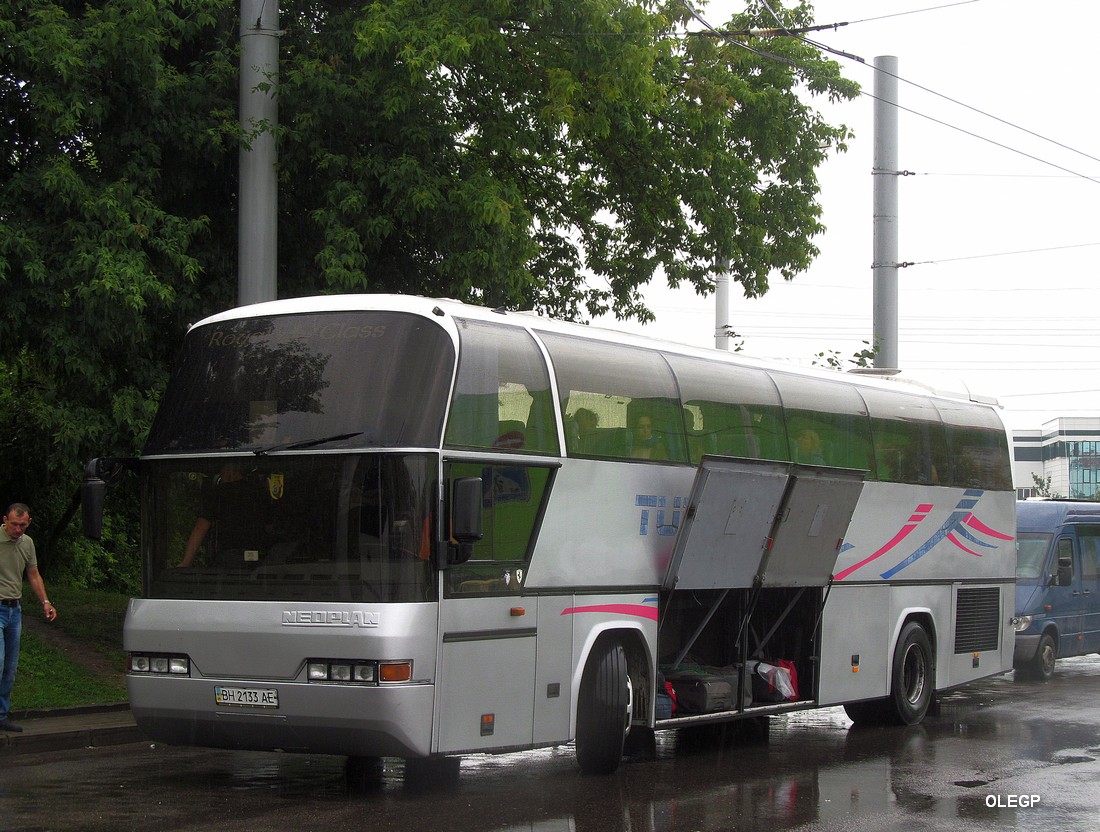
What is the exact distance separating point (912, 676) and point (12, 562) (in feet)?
29.3

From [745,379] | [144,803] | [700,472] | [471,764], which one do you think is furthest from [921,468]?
[144,803]

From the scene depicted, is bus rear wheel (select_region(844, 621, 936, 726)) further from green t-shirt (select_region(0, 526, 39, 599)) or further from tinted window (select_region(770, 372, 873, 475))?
green t-shirt (select_region(0, 526, 39, 599))

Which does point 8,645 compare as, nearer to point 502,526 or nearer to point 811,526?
point 502,526

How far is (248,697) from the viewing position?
926 cm

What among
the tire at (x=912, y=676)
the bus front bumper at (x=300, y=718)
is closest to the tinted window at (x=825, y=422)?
the tire at (x=912, y=676)

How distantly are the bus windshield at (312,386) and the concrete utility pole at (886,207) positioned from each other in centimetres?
1254

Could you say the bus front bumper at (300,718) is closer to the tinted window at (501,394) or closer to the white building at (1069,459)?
the tinted window at (501,394)

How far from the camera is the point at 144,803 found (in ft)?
30.2

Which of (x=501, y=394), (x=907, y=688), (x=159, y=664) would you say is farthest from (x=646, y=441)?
(x=907, y=688)

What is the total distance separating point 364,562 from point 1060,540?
50.5ft

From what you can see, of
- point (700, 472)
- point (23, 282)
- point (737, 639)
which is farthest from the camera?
point (23, 282)

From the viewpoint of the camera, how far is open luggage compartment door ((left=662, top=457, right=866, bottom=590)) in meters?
11.4

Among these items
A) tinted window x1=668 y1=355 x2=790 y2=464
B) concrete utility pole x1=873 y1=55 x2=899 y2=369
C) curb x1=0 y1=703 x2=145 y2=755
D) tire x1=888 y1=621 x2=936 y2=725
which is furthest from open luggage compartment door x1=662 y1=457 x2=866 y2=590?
concrete utility pole x1=873 y1=55 x2=899 y2=369

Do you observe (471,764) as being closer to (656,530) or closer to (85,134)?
(656,530)
